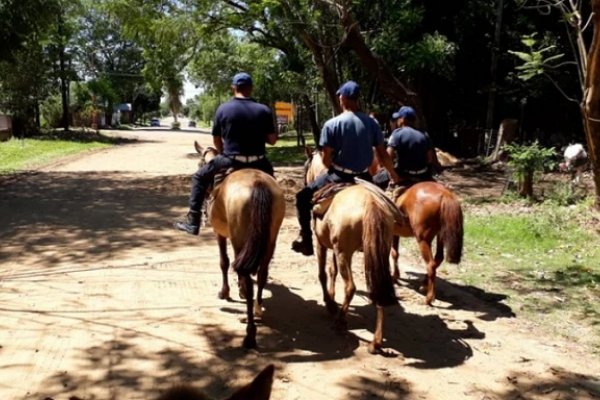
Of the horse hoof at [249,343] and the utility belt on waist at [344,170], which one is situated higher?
the utility belt on waist at [344,170]

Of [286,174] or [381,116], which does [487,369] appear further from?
[381,116]

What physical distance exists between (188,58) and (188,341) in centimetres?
1601

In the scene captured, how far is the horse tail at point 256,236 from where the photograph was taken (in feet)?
16.9

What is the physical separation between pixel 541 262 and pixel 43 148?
23.7 meters

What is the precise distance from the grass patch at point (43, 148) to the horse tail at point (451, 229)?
51.7 feet

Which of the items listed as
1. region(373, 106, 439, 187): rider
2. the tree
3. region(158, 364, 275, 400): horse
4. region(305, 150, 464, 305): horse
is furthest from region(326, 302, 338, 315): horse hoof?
the tree

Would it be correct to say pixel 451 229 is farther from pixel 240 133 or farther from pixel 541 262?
pixel 541 262

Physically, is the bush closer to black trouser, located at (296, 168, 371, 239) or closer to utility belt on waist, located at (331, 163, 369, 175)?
black trouser, located at (296, 168, 371, 239)

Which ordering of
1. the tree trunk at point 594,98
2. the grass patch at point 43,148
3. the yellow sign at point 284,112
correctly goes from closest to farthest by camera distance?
the tree trunk at point 594,98 → the grass patch at point 43,148 → the yellow sign at point 284,112

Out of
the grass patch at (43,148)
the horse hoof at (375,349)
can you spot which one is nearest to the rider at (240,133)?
the horse hoof at (375,349)

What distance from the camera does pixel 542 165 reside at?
39.5 ft

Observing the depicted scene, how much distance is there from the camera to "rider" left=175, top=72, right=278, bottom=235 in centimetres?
606

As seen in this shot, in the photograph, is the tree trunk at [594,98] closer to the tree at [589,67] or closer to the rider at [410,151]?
the tree at [589,67]

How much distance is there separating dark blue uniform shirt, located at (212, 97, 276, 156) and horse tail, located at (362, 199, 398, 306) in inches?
68.2
